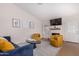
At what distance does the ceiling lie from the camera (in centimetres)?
215

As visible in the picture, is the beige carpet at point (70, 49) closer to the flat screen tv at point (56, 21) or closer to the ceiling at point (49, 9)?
the flat screen tv at point (56, 21)

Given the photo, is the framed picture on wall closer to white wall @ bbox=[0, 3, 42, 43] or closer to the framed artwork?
white wall @ bbox=[0, 3, 42, 43]

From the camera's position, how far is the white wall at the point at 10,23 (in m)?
2.28

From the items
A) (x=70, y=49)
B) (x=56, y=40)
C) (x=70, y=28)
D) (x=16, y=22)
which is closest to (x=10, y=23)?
(x=16, y=22)

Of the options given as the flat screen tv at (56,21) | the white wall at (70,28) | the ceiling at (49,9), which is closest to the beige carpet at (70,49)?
the white wall at (70,28)

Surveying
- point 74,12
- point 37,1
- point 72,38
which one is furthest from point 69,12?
point 37,1

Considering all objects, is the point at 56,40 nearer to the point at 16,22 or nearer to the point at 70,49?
the point at 70,49

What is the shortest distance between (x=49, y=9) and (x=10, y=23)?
0.82 metres

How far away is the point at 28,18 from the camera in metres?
2.31

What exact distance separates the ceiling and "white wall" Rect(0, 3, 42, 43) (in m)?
0.11

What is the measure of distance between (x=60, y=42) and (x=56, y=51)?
288mm

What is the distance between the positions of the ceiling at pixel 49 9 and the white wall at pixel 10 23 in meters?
0.11

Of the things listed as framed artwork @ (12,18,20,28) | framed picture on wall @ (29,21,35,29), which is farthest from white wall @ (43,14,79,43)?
framed artwork @ (12,18,20,28)

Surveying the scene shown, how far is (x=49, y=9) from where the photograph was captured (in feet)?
7.51
